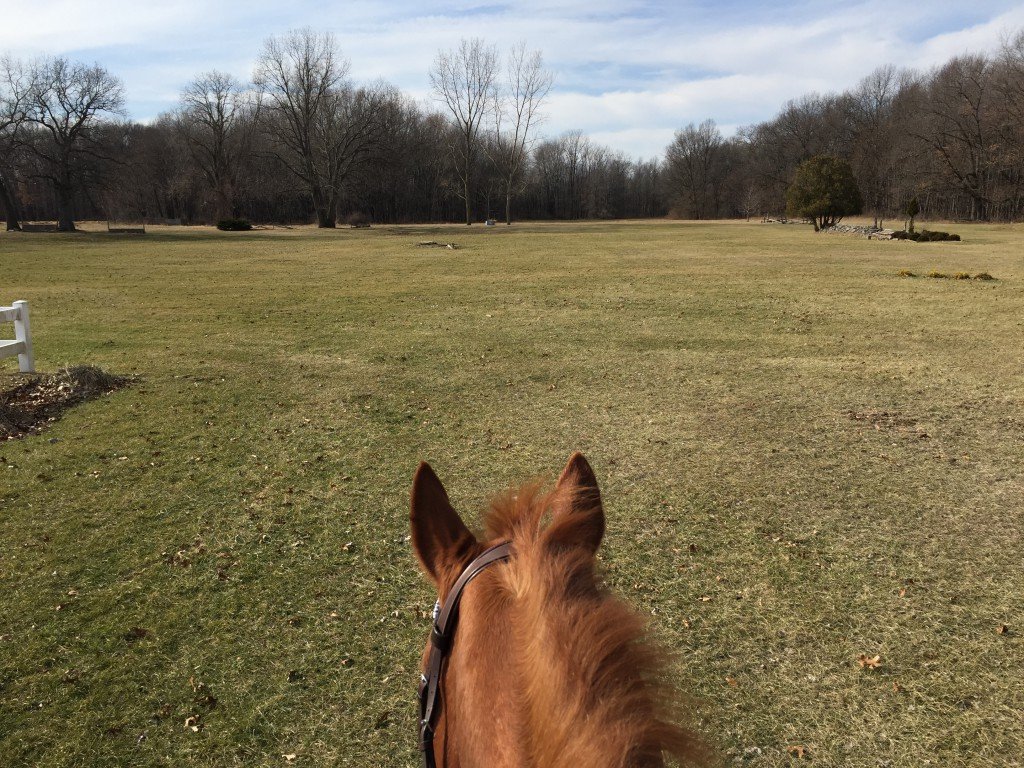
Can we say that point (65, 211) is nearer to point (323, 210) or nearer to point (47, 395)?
point (323, 210)

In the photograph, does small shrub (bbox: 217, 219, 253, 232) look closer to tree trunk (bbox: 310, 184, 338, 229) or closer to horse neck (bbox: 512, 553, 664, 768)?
tree trunk (bbox: 310, 184, 338, 229)

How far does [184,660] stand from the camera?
355 centimetres

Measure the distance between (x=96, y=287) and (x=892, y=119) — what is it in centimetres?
8115

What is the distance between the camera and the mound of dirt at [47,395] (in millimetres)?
7473

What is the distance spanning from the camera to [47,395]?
27.9 feet

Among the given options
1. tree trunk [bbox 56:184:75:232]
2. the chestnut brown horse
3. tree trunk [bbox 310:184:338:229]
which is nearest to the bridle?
the chestnut brown horse

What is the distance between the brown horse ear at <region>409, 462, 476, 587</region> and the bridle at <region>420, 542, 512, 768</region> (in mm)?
100

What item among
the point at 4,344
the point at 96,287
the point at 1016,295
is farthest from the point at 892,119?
the point at 4,344

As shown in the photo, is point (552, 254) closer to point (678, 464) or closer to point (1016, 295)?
point (1016, 295)

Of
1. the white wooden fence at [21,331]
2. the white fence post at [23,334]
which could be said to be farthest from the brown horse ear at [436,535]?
the white fence post at [23,334]

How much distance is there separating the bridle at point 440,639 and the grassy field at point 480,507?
2.81 ft

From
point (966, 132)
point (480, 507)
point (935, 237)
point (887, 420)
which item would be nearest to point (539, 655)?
A: point (480, 507)

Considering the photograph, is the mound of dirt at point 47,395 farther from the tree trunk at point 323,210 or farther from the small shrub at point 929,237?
the tree trunk at point 323,210

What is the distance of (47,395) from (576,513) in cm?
949
